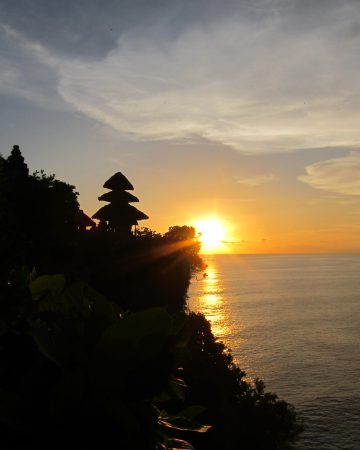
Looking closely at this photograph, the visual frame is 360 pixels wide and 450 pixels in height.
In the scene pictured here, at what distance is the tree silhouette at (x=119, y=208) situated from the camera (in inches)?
1201

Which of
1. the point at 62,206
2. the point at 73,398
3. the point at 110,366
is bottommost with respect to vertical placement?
the point at 73,398

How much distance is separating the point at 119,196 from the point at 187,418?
29663 mm

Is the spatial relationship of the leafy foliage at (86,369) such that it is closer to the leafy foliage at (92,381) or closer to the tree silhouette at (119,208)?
the leafy foliage at (92,381)

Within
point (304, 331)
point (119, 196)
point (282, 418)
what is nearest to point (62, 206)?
point (119, 196)

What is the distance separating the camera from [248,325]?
74562 mm

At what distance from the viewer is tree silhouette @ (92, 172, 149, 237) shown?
3052 centimetres

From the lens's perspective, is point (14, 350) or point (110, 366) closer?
point (110, 366)

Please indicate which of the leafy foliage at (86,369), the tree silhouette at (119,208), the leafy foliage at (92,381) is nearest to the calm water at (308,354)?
the tree silhouette at (119,208)

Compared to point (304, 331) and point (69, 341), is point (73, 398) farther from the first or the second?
point (304, 331)

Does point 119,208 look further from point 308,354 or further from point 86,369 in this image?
point 308,354

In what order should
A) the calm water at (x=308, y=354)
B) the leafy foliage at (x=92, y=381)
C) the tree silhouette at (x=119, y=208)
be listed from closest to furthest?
the leafy foliage at (x=92, y=381)
the tree silhouette at (x=119, y=208)
the calm water at (x=308, y=354)

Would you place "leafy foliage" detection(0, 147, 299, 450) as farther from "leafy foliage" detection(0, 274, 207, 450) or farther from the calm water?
the calm water

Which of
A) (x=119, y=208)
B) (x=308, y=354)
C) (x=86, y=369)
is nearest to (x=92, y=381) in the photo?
(x=86, y=369)

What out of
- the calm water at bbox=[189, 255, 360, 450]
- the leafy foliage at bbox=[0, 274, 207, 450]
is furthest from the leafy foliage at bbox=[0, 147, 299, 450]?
the calm water at bbox=[189, 255, 360, 450]
